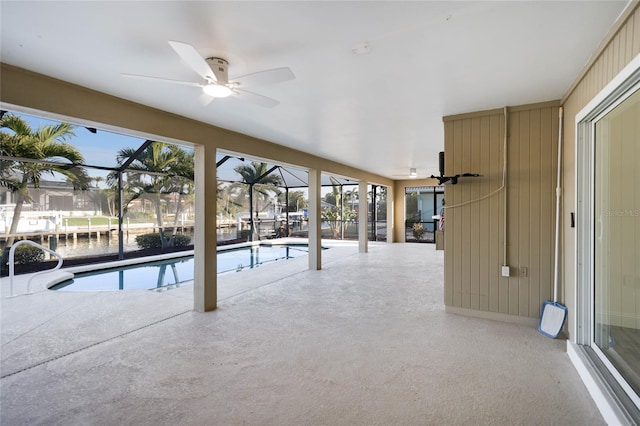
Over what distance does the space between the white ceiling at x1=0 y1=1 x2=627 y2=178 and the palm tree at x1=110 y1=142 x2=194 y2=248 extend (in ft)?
18.0

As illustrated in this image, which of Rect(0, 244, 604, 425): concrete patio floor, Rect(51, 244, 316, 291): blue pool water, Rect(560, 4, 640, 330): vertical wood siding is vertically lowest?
Rect(51, 244, 316, 291): blue pool water

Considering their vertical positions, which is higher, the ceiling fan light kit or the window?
the ceiling fan light kit

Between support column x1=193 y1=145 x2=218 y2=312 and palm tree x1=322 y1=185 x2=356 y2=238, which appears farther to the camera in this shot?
palm tree x1=322 y1=185 x2=356 y2=238

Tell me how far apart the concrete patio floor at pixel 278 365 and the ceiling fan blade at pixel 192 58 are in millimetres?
2177

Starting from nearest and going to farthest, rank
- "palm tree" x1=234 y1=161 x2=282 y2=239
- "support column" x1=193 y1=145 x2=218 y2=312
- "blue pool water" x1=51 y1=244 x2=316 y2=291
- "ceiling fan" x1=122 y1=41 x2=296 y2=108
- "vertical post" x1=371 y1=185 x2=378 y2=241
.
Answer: "ceiling fan" x1=122 y1=41 x2=296 y2=108
"support column" x1=193 y1=145 x2=218 y2=312
"blue pool water" x1=51 y1=244 x2=316 y2=291
"palm tree" x1=234 y1=161 x2=282 y2=239
"vertical post" x1=371 y1=185 x2=378 y2=241

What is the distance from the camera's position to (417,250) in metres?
9.27

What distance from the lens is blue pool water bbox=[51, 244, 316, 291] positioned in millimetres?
5707

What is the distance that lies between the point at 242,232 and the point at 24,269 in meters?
5.97

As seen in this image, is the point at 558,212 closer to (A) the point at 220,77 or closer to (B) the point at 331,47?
(B) the point at 331,47

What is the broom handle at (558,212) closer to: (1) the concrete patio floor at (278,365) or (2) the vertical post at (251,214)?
(1) the concrete patio floor at (278,365)

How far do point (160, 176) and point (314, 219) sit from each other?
16.7ft

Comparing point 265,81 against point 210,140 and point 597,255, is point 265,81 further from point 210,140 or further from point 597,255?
point 597,255

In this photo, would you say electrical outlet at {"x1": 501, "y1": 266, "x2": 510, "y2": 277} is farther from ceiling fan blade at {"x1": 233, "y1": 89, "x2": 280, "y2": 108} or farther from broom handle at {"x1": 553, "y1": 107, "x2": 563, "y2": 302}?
ceiling fan blade at {"x1": 233, "y1": 89, "x2": 280, "y2": 108}

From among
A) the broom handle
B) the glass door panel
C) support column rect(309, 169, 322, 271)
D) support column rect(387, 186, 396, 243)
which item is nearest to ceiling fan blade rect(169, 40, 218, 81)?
the glass door panel
